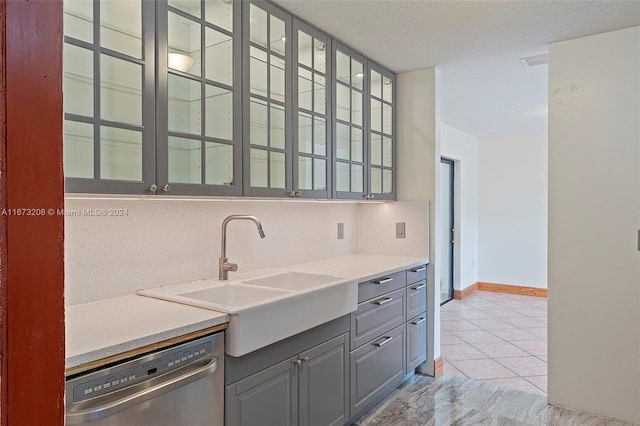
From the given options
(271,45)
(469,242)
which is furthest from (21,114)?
(469,242)

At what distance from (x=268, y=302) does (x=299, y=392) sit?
545mm

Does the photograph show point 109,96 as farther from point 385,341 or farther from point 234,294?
point 385,341

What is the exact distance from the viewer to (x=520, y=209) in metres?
6.27

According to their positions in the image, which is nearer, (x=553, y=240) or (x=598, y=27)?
(x=598, y=27)

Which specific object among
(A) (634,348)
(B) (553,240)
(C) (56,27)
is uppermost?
(C) (56,27)

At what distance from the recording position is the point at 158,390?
1.38m

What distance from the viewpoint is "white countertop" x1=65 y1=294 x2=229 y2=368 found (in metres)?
1.27

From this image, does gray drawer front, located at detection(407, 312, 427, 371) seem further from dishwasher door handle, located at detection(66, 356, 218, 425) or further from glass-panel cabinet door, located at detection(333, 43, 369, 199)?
dishwasher door handle, located at detection(66, 356, 218, 425)

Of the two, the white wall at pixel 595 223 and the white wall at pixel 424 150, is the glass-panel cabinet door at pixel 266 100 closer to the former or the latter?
the white wall at pixel 424 150

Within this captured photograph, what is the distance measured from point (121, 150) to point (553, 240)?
2.54m

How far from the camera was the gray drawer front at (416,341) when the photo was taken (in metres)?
3.07

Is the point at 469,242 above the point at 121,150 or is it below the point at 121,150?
below

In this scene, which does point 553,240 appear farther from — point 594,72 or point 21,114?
point 21,114

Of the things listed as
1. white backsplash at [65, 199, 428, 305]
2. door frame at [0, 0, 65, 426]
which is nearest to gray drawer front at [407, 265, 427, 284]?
white backsplash at [65, 199, 428, 305]
